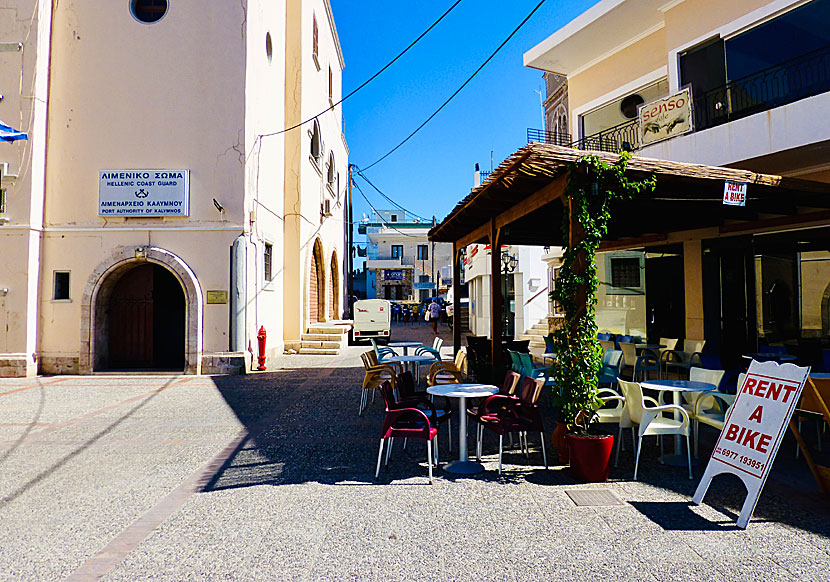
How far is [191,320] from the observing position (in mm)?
11648

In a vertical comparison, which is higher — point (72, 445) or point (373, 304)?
point (373, 304)

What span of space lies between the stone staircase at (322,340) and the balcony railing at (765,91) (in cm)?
977

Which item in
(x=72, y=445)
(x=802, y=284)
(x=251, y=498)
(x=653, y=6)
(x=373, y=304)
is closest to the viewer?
(x=251, y=498)

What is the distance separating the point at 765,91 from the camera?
8.99m

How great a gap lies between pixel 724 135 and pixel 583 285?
592cm

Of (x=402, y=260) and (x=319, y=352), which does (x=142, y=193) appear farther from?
(x=402, y=260)

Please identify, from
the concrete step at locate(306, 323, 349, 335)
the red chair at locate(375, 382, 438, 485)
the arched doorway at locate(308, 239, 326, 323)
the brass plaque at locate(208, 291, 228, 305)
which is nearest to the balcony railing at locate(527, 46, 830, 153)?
the red chair at locate(375, 382, 438, 485)

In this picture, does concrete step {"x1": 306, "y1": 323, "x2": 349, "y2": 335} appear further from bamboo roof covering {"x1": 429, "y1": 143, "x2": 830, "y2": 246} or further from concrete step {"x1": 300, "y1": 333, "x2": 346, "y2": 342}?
bamboo roof covering {"x1": 429, "y1": 143, "x2": 830, "y2": 246}

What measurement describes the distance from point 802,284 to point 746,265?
3.35ft

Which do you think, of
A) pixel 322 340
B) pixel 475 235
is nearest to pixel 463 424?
pixel 475 235

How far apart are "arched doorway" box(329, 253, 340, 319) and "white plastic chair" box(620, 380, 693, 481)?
17.6 metres

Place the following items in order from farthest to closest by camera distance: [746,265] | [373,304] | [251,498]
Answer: [373,304]
[746,265]
[251,498]

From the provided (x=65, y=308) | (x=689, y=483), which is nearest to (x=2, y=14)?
(x=65, y=308)

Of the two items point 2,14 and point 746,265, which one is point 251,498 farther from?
point 2,14
